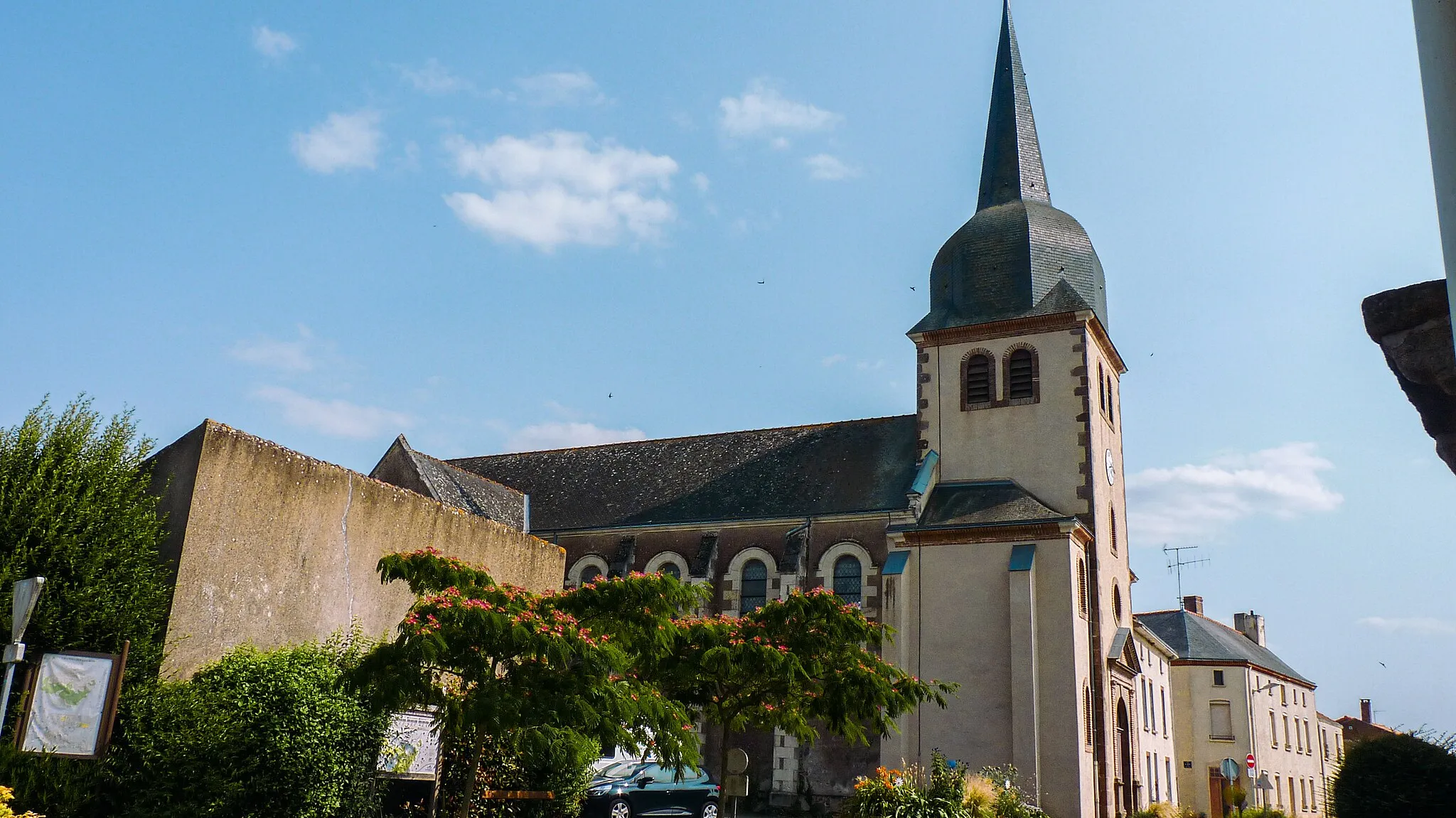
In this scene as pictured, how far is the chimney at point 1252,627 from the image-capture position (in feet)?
186

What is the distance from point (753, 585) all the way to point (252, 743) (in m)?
17.5

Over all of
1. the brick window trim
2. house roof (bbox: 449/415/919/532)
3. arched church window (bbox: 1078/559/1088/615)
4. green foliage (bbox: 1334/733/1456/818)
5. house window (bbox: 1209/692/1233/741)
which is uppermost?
the brick window trim

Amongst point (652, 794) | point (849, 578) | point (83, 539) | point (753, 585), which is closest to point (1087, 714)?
point (849, 578)

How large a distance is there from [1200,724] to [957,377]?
27.0 metres

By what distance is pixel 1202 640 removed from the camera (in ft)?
159

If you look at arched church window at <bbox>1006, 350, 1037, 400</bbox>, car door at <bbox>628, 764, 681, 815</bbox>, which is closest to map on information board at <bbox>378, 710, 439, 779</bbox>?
car door at <bbox>628, 764, 681, 815</bbox>

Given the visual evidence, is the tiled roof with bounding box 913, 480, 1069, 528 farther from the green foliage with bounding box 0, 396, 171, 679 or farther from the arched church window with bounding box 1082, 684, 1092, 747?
the green foliage with bounding box 0, 396, 171, 679

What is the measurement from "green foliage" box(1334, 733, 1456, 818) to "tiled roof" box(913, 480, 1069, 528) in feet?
45.9

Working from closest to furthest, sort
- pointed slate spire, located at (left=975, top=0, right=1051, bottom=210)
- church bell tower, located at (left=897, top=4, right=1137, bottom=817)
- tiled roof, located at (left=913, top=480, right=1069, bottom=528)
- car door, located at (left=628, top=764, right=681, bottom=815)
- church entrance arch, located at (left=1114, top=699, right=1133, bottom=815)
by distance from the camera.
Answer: car door, located at (left=628, top=764, right=681, bottom=815), church bell tower, located at (left=897, top=4, right=1137, bottom=817), tiled roof, located at (left=913, top=480, right=1069, bottom=528), church entrance arch, located at (left=1114, top=699, right=1133, bottom=815), pointed slate spire, located at (left=975, top=0, right=1051, bottom=210)

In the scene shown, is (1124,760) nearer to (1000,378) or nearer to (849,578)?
(849,578)

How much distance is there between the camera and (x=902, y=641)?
1000 inches

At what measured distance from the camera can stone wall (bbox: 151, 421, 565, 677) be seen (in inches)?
510

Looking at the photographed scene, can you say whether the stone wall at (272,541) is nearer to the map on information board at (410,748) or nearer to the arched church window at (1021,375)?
the map on information board at (410,748)

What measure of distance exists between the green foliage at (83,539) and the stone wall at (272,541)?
390 millimetres
